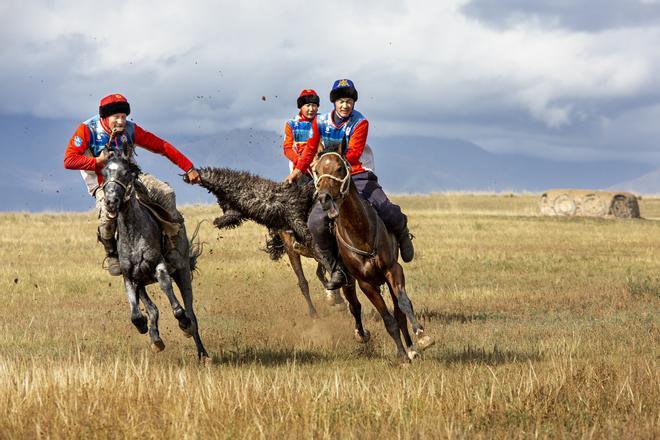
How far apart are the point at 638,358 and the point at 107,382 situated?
5794 mm

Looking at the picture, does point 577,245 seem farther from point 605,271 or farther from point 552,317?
point 552,317

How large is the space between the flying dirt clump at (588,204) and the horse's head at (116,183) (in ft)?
131

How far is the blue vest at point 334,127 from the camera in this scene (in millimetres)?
11680

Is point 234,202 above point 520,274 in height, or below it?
above

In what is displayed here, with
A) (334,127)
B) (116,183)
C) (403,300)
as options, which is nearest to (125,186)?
(116,183)

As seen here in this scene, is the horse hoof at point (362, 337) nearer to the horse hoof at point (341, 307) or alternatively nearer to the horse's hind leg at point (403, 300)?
the horse's hind leg at point (403, 300)

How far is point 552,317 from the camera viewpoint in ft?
50.0

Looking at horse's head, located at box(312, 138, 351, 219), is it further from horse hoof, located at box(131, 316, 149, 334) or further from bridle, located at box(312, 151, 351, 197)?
horse hoof, located at box(131, 316, 149, 334)

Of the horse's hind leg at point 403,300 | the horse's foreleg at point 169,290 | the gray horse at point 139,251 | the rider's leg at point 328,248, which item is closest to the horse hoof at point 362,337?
the rider's leg at point 328,248

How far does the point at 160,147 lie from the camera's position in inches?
470

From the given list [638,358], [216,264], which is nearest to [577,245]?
[216,264]

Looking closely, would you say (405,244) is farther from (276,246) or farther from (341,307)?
(276,246)

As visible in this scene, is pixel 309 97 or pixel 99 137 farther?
pixel 309 97

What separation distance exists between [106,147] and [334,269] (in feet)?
10.2
